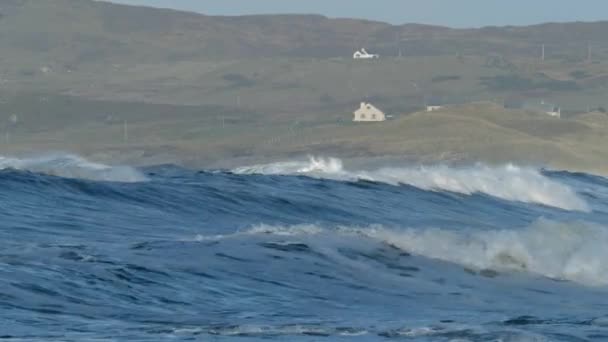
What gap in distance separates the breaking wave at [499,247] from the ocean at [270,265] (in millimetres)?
34

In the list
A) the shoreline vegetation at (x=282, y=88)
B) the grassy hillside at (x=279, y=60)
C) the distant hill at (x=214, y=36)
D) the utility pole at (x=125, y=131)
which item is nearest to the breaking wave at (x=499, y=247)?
the shoreline vegetation at (x=282, y=88)

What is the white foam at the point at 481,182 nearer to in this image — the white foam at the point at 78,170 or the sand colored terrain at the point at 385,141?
the white foam at the point at 78,170

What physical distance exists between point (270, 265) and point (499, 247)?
3.92 meters

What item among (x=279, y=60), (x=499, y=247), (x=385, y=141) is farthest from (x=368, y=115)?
(x=499, y=247)

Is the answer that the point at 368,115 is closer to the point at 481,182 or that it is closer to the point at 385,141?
the point at 385,141

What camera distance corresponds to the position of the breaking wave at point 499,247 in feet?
65.3

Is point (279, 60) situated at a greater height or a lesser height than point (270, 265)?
greater

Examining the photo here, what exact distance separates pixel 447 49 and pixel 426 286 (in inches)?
5135

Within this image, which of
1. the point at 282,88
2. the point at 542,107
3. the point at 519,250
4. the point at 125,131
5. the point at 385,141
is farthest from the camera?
the point at 282,88

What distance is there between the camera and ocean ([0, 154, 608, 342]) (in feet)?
46.4

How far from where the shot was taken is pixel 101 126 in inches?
3487

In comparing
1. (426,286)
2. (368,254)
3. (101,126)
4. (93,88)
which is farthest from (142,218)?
(93,88)

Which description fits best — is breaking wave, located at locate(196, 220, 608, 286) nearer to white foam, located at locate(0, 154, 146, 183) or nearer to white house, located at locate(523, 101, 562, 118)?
white foam, located at locate(0, 154, 146, 183)

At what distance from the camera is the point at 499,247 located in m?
20.8
